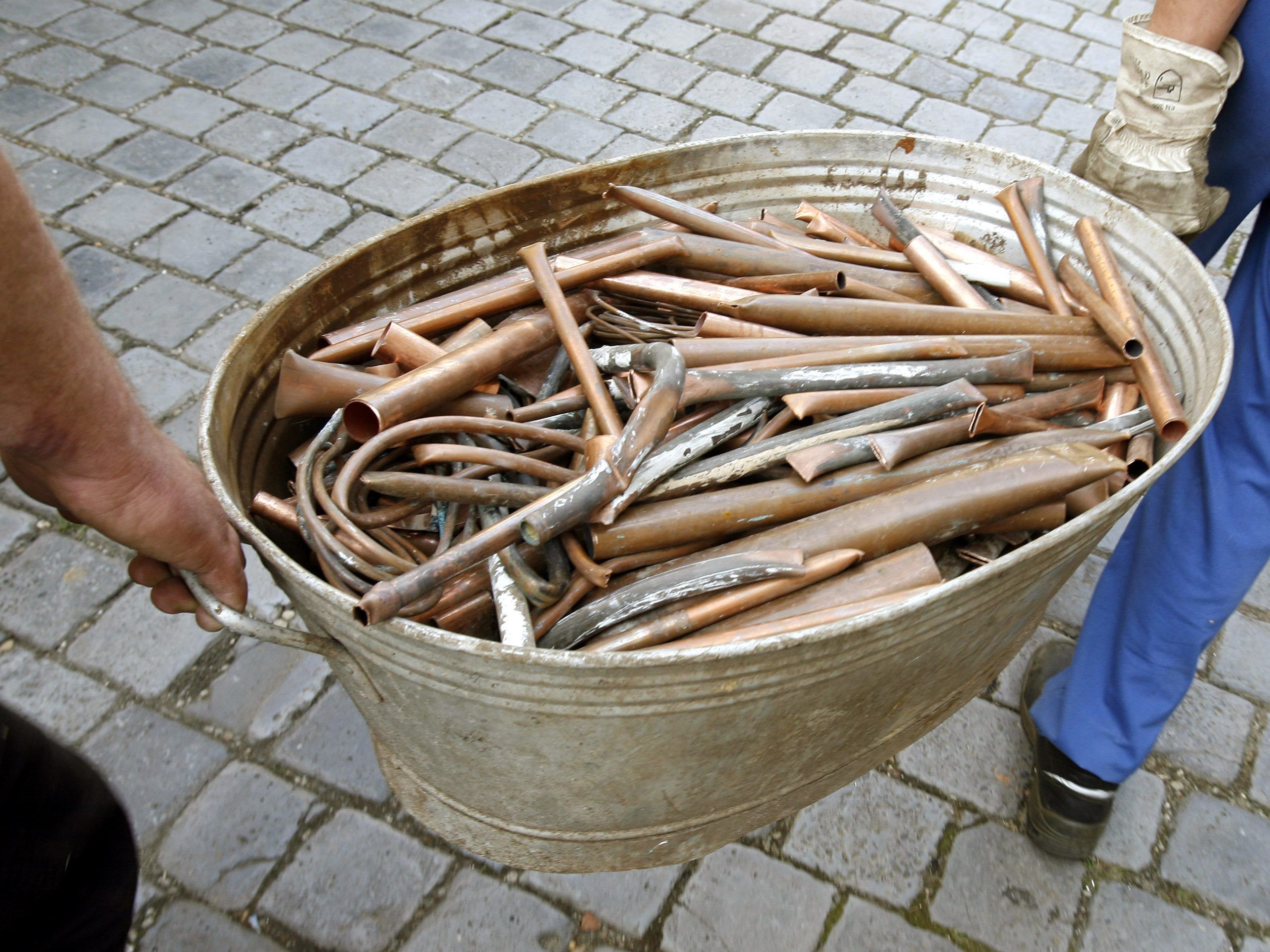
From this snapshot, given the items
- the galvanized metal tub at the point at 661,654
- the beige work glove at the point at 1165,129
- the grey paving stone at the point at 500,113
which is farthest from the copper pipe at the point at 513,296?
the grey paving stone at the point at 500,113

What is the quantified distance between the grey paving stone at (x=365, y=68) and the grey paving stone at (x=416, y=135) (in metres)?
0.30

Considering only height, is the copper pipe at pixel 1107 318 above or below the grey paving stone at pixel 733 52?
above

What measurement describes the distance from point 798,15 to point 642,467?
158 inches

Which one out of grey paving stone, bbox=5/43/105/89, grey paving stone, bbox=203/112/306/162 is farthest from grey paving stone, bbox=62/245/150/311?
grey paving stone, bbox=5/43/105/89

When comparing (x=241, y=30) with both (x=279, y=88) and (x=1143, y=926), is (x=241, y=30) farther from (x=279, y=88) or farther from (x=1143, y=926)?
(x=1143, y=926)

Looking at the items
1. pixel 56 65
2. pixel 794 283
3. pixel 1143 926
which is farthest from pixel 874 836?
pixel 56 65

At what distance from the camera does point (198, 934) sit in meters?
2.01

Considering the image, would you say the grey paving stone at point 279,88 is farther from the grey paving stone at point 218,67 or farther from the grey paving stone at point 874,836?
the grey paving stone at point 874,836

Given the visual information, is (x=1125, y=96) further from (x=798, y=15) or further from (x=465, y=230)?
Result: (x=798, y=15)

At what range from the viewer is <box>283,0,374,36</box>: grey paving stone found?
4562 mm

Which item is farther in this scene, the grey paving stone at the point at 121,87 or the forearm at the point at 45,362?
the grey paving stone at the point at 121,87

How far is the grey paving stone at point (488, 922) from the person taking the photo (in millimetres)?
2016

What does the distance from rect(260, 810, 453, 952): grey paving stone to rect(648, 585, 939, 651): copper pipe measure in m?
1.05

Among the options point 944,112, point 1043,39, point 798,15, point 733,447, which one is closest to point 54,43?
point 798,15
